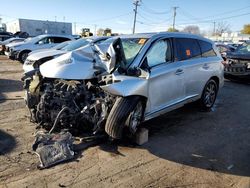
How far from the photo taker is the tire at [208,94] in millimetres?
6387

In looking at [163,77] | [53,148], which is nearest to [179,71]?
[163,77]

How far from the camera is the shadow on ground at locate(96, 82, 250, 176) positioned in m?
4.08

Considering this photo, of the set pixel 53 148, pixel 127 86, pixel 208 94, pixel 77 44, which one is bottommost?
pixel 53 148

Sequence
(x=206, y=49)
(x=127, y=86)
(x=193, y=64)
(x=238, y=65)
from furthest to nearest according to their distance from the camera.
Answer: (x=238, y=65)
(x=206, y=49)
(x=193, y=64)
(x=127, y=86)

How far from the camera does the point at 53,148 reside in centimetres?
405

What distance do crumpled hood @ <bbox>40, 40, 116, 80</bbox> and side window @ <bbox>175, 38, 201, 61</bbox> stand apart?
1569 mm

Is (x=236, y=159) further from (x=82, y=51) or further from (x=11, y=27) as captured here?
(x=11, y=27)

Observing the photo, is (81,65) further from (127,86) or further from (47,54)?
(47,54)

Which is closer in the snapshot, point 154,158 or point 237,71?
point 154,158

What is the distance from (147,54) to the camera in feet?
15.3

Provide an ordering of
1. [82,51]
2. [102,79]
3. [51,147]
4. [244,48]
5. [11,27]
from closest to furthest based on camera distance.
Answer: [51,147] < [102,79] < [82,51] < [244,48] < [11,27]

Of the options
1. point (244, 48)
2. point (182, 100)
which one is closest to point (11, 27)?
point (244, 48)

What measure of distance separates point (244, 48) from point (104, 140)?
8.88 meters

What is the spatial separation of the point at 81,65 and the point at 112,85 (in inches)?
33.8
